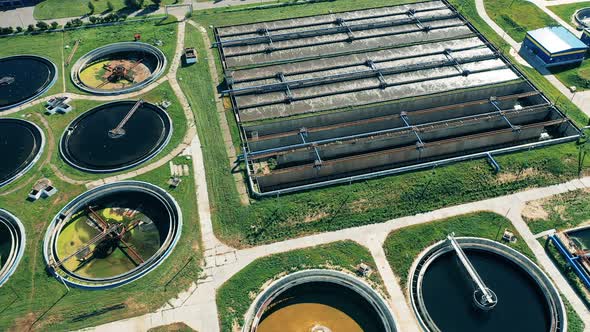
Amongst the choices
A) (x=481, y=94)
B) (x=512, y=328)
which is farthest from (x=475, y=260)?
(x=481, y=94)

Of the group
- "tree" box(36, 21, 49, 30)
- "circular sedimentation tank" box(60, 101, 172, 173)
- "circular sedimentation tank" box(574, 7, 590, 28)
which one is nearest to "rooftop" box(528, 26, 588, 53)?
"circular sedimentation tank" box(574, 7, 590, 28)

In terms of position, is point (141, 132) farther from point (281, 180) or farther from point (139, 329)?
point (139, 329)

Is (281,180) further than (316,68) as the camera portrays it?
No

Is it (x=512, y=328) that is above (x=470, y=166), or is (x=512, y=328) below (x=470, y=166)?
below

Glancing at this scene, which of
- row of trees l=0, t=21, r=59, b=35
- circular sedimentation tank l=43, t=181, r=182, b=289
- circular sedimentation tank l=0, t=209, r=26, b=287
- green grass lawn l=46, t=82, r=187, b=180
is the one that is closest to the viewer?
circular sedimentation tank l=0, t=209, r=26, b=287

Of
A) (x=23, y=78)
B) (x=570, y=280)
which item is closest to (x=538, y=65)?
(x=570, y=280)

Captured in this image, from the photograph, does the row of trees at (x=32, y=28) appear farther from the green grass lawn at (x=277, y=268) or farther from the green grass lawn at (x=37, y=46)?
the green grass lawn at (x=277, y=268)

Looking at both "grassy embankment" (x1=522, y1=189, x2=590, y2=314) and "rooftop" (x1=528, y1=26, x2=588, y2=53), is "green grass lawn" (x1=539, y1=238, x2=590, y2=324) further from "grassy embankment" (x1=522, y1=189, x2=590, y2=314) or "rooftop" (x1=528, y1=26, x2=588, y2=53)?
"rooftop" (x1=528, y1=26, x2=588, y2=53)
